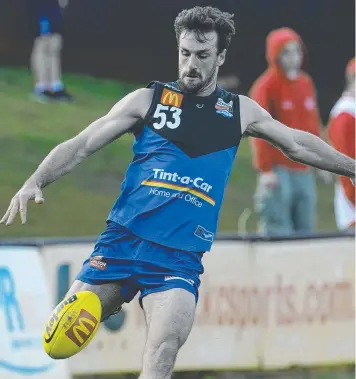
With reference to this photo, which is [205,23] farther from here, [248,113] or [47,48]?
[47,48]

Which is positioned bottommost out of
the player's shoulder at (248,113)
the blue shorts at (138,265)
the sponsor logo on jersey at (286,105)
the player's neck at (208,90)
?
the blue shorts at (138,265)

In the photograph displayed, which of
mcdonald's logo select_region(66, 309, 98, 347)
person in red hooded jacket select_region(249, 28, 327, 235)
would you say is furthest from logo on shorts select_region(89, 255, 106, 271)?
person in red hooded jacket select_region(249, 28, 327, 235)

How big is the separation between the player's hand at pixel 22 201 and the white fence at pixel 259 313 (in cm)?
→ 280

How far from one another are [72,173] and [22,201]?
6.86 m

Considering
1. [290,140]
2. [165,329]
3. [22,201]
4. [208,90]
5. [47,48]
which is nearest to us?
[22,201]

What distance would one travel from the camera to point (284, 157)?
11289mm

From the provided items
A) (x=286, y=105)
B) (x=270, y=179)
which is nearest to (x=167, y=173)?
(x=270, y=179)

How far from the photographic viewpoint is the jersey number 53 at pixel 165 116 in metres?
6.69

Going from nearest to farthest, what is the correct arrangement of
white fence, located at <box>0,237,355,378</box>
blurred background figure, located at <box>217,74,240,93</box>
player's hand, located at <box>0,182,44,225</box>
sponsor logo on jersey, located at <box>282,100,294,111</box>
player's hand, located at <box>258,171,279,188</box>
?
1. player's hand, located at <box>0,182,44,225</box>
2. white fence, located at <box>0,237,355,378</box>
3. player's hand, located at <box>258,171,279,188</box>
4. sponsor logo on jersey, located at <box>282,100,294,111</box>
5. blurred background figure, located at <box>217,74,240,93</box>

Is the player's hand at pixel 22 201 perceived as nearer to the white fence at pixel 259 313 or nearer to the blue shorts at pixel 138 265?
the blue shorts at pixel 138 265

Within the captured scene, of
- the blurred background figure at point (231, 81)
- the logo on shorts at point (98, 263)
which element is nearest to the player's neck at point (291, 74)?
the blurred background figure at point (231, 81)

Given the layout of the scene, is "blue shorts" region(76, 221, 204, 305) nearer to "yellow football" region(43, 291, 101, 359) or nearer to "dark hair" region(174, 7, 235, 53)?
"yellow football" region(43, 291, 101, 359)

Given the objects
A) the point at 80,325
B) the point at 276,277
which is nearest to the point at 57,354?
the point at 80,325

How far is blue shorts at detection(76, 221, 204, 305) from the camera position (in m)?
6.59
